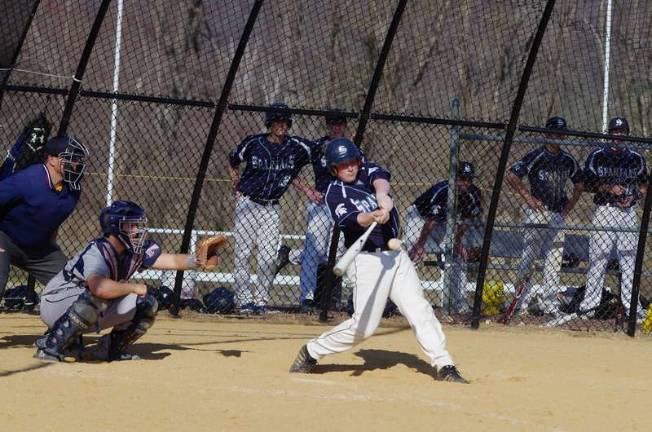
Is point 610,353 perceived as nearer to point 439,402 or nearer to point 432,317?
point 432,317

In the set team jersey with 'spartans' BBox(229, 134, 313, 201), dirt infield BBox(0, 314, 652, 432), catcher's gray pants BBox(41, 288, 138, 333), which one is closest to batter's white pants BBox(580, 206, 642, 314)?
dirt infield BBox(0, 314, 652, 432)

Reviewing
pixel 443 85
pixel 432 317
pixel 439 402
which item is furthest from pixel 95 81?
pixel 439 402

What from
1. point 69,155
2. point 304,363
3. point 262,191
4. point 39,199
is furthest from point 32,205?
point 262,191

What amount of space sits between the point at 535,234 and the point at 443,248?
0.94m

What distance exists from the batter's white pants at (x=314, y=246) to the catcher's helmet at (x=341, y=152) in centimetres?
Result: 348

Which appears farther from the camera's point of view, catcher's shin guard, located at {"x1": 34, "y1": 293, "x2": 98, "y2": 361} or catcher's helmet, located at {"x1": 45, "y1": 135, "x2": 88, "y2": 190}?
catcher's helmet, located at {"x1": 45, "y1": 135, "x2": 88, "y2": 190}

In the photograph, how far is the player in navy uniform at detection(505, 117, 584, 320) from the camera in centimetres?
1059

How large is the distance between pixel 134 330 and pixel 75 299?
44 centimetres

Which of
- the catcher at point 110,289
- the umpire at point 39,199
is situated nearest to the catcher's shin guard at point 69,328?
the catcher at point 110,289

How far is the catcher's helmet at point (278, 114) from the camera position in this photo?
9.80m

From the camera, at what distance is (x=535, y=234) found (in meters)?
10.6

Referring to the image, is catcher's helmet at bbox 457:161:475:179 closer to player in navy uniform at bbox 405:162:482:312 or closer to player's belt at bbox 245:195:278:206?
player in navy uniform at bbox 405:162:482:312

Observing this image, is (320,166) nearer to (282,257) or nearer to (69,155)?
(282,257)

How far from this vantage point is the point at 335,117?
9961mm
